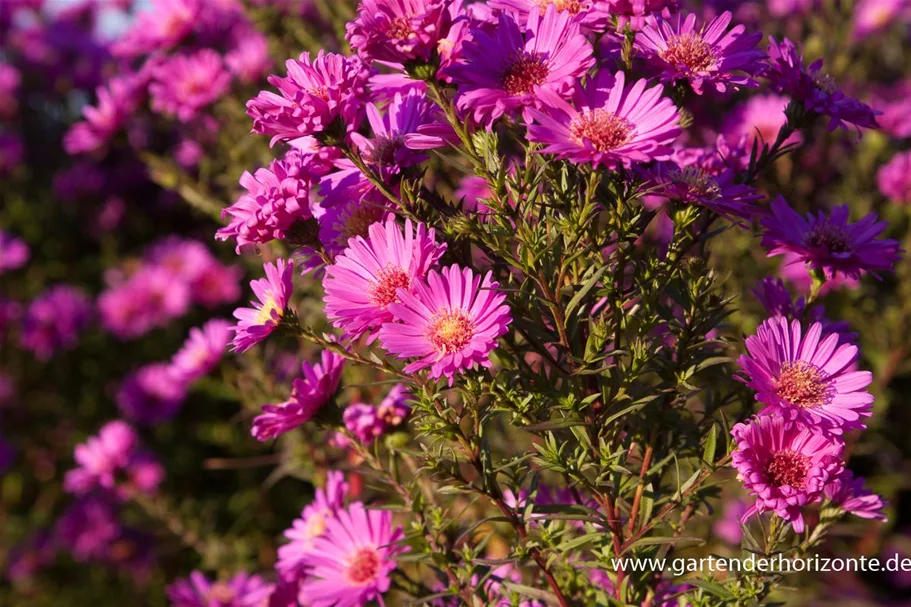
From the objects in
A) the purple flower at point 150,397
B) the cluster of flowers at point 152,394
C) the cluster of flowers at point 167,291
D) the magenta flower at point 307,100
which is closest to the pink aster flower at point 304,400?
the magenta flower at point 307,100

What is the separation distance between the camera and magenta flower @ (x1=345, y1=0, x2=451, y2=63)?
3.69 feet

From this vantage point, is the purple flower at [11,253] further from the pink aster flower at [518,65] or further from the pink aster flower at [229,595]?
the pink aster flower at [518,65]

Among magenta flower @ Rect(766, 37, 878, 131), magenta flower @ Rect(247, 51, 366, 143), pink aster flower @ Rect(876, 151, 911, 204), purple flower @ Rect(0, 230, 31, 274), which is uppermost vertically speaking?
pink aster flower @ Rect(876, 151, 911, 204)

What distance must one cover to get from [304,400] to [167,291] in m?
2.73

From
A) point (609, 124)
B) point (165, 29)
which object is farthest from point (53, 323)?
point (609, 124)

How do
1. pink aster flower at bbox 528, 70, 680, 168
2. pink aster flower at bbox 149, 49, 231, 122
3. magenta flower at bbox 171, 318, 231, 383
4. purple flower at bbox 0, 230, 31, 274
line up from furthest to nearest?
1. purple flower at bbox 0, 230, 31, 274
2. magenta flower at bbox 171, 318, 231, 383
3. pink aster flower at bbox 149, 49, 231, 122
4. pink aster flower at bbox 528, 70, 680, 168

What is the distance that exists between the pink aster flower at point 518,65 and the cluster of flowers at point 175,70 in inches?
65.2

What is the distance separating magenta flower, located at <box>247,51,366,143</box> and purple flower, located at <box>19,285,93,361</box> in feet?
10.7

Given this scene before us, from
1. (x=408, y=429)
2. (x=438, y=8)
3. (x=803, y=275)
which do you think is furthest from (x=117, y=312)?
(x=438, y=8)

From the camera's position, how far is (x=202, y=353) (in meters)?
2.89

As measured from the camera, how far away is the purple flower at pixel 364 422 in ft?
5.39

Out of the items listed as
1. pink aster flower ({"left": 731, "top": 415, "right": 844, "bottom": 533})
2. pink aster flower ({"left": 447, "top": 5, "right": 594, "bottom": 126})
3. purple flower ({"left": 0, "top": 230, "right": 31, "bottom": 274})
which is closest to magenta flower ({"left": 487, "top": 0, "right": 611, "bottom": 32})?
pink aster flower ({"left": 447, "top": 5, "right": 594, "bottom": 126})

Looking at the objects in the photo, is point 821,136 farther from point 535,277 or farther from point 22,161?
point 22,161

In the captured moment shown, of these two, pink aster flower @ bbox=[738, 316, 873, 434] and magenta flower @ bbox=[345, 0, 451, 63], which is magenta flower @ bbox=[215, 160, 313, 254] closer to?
magenta flower @ bbox=[345, 0, 451, 63]
